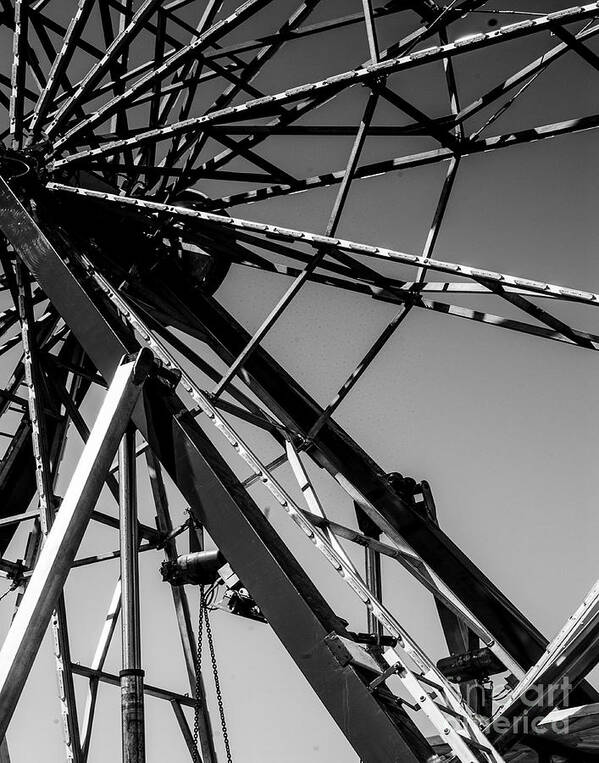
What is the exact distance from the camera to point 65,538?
18.6ft

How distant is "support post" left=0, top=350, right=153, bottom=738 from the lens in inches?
207

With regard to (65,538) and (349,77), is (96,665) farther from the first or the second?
(349,77)

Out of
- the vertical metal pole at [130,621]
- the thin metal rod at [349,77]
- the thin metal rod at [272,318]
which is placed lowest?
the vertical metal pole at [130,621]

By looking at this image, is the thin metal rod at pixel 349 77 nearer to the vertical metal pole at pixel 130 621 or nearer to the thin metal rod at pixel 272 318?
the thin metal rod at pixel 272 318

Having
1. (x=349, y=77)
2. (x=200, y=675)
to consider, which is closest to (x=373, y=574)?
(x=200, y=675)

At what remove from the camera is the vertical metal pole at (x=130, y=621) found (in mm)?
5340

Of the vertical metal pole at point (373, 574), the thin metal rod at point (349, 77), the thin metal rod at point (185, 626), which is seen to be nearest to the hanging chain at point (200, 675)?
the thin metal rod at point (185, 626)

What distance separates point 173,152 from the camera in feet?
34.3

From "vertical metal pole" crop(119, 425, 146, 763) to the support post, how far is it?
0.36 metres

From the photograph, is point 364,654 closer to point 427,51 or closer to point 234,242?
point 427,51

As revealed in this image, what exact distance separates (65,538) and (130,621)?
0.72 m

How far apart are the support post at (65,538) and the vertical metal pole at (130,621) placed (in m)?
0.36

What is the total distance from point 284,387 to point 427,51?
161 inches

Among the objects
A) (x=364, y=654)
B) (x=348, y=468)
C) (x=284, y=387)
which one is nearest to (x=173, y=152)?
(x=284, y=387)
